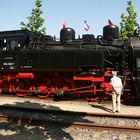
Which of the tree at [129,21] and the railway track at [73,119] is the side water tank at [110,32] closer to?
the railway track at [73,119]

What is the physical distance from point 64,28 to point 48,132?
706 centimetres

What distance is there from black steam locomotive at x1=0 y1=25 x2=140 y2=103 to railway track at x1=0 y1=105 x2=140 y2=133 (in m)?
2.38

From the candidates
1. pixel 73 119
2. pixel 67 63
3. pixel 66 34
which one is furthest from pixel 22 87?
pixel 73 119

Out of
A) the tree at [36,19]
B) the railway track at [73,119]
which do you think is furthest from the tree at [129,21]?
the railway track at [73,119]

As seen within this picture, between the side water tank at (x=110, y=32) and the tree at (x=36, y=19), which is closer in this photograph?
the side water tank at (x=110, y=32)

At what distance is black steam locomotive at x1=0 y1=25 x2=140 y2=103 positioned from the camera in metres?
13.0

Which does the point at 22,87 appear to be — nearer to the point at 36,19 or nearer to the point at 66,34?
the point at 66,34

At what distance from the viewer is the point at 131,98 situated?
1301 cm

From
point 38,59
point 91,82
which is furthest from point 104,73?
point 38,59

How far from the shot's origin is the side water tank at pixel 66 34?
14266 mm

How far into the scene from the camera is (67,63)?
13336 millimetres

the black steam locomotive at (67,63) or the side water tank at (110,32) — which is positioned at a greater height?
the side water tank at (110,32)

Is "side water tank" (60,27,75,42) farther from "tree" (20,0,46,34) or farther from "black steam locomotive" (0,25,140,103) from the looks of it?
"tree" (20,0,46,34)

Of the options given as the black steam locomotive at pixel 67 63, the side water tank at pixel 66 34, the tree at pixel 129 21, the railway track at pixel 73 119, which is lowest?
the railway track at pixel 73 119
